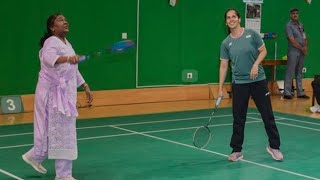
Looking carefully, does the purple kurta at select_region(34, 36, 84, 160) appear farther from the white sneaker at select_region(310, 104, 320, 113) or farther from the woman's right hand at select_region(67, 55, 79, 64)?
the white sneaker at select_region(310, 104, 320, 113)

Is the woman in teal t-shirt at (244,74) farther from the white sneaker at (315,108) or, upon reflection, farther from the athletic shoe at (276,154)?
the white sneaker at (315,108)

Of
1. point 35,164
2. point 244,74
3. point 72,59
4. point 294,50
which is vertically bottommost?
point 35,164

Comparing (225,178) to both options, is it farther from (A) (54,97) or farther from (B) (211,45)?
(B) (211,45)

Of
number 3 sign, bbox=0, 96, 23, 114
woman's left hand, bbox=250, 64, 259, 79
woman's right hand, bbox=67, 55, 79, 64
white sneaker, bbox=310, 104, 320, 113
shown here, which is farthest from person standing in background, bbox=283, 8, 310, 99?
woman's right hand, bbox=67, 55, 79, 64

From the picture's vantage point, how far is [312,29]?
17.6 m

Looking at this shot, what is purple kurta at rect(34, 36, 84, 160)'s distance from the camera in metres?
6.24

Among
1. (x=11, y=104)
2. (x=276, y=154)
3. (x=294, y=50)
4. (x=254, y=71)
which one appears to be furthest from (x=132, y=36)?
(x=254, y=71)

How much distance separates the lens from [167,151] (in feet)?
27.7

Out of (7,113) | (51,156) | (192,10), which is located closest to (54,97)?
(51,156)

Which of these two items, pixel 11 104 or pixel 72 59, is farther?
pixel 11 104

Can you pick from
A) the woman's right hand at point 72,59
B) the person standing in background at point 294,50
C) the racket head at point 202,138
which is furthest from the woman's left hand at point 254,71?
the person standing in background at point 294,50

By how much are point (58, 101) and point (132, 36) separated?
7631 mm

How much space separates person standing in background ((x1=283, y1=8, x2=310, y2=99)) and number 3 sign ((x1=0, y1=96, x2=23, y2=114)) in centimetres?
709

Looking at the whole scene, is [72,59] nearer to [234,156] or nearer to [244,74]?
[244,74]
